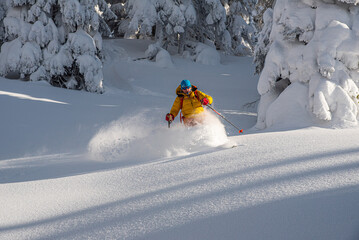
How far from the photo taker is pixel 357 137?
4914 mm

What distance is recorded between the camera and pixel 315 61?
26.9 feet

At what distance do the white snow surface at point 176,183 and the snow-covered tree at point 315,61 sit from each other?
36cm

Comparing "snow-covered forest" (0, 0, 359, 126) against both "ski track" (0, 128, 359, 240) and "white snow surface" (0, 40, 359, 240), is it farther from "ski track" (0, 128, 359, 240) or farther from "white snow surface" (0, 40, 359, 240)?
"ski track" (0, 128, 359, 240)

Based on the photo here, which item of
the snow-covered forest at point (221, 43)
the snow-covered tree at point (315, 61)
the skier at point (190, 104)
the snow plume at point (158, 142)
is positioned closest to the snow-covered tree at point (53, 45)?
the snow-covered forest at point (221, 43)

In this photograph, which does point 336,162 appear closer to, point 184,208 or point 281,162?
point 281,162

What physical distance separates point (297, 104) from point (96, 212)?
258 inches

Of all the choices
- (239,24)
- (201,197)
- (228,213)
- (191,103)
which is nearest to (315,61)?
(191,103)

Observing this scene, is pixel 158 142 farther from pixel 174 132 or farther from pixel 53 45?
pixel 53 45

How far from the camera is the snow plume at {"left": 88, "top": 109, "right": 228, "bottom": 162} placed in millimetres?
5784

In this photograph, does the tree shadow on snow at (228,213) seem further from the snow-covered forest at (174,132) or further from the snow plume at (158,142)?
the snow plume at (158,142)

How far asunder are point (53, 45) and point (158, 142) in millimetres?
10437

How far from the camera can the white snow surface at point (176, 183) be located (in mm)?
2512

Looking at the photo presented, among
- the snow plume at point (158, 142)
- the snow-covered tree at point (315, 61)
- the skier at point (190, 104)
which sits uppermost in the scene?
the snow-covered tree at point (315, 61)

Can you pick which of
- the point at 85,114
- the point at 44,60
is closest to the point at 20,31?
the point at 44,60
